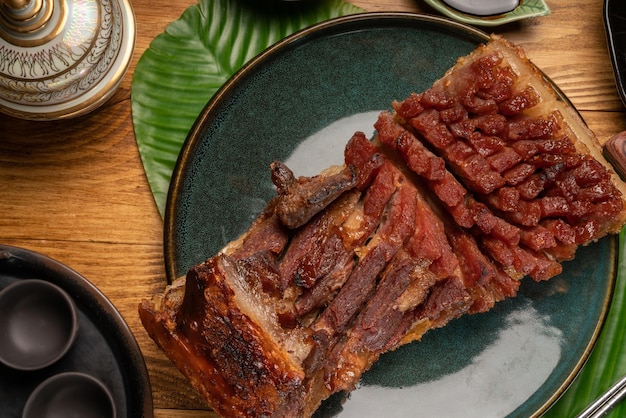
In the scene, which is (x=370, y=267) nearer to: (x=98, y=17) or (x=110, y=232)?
(x=110, y=232)

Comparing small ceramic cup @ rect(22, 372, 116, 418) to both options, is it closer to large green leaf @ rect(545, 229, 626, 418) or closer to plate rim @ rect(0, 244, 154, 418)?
plate rim @ rect(0, 244, 154, 418)

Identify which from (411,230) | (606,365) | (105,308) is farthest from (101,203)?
(606,365)

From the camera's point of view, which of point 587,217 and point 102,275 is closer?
point 587,217

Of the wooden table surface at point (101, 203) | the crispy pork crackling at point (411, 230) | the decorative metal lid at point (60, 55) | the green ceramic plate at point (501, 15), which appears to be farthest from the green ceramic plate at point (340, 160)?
the decorative metal lid at point (60, 55)

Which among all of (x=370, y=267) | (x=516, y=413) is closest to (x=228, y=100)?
(x=370, y=267)

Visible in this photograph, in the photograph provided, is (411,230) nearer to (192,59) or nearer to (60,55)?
(192,59)
